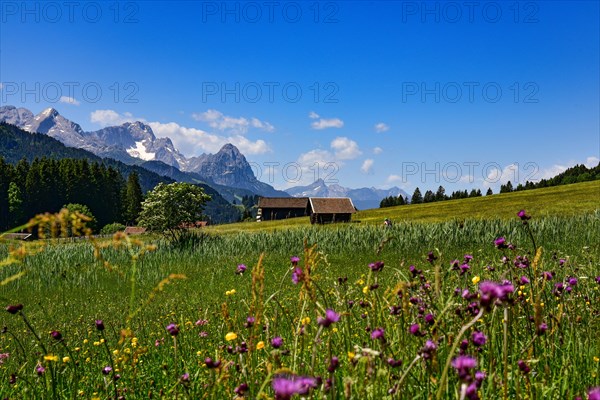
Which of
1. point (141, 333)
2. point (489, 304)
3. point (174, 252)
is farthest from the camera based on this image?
point (174, 252)

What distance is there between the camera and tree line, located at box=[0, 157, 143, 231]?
84.2 meters

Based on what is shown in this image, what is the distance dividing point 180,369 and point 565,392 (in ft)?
11.3

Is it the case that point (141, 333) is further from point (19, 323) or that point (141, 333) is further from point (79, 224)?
point (79, 224)

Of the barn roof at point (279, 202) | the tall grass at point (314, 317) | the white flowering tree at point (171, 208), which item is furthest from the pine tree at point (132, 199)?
the tall grass at point (314, 317)

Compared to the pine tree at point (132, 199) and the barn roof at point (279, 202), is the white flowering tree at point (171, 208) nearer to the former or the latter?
the pine tree at point (132, 199)

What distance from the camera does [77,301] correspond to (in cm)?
1059

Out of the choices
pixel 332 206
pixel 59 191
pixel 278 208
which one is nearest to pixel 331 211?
pixel 332 206

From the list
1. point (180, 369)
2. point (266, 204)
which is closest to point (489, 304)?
point (180, 369)

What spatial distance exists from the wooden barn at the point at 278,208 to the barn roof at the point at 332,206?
39.7 metres

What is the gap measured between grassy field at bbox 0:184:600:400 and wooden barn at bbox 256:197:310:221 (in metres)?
82.0

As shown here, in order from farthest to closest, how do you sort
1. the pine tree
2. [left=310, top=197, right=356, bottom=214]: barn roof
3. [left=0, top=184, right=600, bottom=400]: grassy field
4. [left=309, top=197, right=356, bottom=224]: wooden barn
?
the pine tree < [left=310, top=197, right=356, bottom=214]: barn roof < [left=309, top=197, right=356, bottom=224]: wooden barn < [left=0, top=184, right=600, bottom=400]: grassy field

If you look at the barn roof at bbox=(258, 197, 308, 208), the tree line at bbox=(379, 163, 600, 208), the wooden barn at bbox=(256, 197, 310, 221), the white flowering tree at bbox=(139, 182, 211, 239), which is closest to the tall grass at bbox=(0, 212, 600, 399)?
the white flowering tree at bbox=(139, 182, 211, 239)

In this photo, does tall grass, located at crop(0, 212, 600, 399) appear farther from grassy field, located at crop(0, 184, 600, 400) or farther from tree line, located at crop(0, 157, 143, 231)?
tree line, located at crop(0, 157, 143, 231)

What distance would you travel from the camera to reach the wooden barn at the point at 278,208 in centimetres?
10378
